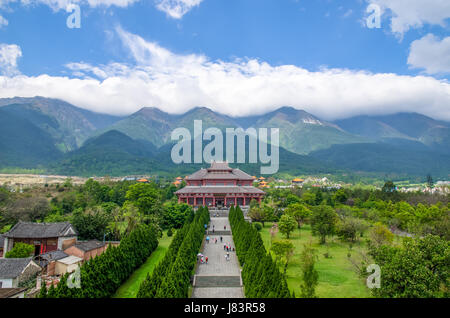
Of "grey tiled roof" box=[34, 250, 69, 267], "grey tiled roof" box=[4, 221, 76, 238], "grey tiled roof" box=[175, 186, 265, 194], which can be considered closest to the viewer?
"grey tiled roof" box=[34, 250, 69, 267]

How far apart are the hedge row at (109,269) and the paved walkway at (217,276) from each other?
447cm

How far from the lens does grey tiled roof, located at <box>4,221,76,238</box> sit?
77.8ft

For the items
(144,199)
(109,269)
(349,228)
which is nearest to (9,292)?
(109,269)

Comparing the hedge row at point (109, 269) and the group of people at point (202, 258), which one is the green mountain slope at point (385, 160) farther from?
the hedge row at point (109, 269)

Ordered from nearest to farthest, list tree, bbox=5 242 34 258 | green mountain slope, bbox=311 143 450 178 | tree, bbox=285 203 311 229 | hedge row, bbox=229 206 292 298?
hedge row, bbox=229 206 292 298
tree, bbox=5 242 34 258
tree, bbox=285 203 311 229
green mountain slope, bbox=311 143 450 178

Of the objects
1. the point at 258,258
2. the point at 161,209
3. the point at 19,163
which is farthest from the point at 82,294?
the point at 19,163

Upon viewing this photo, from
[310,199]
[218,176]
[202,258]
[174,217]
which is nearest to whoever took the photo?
[202,258]

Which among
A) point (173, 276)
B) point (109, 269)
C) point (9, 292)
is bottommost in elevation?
point (9, 292)

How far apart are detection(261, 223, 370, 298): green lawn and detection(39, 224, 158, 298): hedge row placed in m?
10.0

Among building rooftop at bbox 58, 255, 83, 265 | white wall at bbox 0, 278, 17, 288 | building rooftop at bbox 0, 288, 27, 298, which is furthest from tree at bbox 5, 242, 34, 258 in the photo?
building rooftop at bbox 0, 288, 27, 298

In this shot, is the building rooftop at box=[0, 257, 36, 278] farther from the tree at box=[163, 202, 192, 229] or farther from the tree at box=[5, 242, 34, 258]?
the tree at box=[163, 202, 192, 229]

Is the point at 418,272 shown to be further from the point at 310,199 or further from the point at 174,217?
the point at 310,199

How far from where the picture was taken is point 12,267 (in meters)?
17.9
